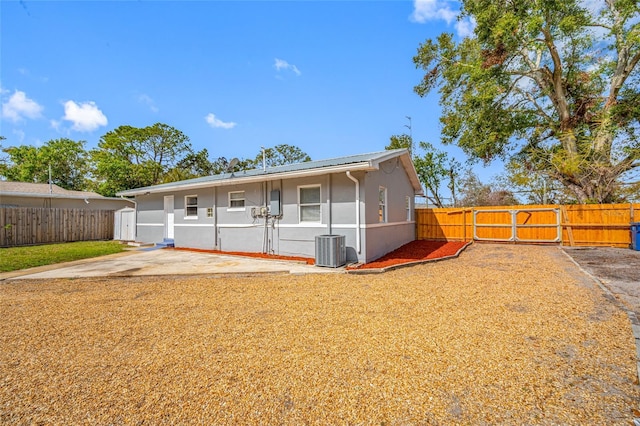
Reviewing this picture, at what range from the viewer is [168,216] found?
1339 cm

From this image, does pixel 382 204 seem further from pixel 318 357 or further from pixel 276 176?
pixel 318 357

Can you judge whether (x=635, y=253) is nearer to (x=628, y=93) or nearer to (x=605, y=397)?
(x=628, y=93)

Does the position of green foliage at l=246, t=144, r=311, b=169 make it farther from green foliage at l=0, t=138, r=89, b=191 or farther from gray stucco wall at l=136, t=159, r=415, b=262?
gray stucco wall at l=136, t=159, r=415, b=262

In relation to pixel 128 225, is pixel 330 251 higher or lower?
lower

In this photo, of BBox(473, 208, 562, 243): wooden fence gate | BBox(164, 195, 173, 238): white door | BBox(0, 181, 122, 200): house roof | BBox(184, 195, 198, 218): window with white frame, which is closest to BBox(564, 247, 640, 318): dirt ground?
BBox(473, 208, 562, 243): wooden fence gate

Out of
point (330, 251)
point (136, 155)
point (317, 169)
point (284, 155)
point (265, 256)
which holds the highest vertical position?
point (284, 155)

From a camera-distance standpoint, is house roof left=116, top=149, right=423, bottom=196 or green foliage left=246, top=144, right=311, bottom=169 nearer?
house roof left=116, top=149, right=423, bottom=196

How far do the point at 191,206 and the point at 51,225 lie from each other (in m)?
8.70

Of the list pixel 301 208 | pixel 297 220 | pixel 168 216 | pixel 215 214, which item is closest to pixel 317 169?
pixel 301 208

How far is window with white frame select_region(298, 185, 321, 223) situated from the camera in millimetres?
8750

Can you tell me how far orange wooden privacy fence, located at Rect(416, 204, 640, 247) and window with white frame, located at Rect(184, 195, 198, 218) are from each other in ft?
35.5

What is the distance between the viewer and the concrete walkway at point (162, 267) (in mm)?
6965

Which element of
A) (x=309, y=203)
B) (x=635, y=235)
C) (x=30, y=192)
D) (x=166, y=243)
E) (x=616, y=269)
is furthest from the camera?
(x=30, y=192)

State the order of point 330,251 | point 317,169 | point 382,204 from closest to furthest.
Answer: point 330,251, point 317,169, point 382,204
